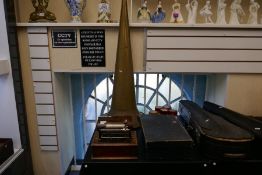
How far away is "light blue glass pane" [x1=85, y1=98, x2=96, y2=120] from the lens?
1.61 meters

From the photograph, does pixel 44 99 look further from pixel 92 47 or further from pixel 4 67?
pixel 92 47

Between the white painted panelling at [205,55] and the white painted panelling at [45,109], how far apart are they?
0.73 meters

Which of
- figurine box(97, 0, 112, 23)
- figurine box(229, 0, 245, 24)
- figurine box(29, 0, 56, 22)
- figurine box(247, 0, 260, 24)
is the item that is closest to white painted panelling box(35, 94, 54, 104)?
figurine box(29, 0, 56, 22)

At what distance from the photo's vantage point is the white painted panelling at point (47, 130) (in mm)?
1385

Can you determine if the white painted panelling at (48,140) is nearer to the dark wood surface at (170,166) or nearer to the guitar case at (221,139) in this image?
the dark wood surface at (170,166)

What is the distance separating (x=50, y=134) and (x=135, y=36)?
0.88 m

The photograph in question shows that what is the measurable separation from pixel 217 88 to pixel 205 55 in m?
0.32

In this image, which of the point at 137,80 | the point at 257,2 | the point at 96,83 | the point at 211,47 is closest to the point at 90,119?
the point at 96,83

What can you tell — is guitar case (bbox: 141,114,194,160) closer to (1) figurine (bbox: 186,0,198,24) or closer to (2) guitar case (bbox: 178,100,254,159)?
(2) guitar case (bbox: 178,100,254,159)

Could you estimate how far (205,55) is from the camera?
125 centimetres

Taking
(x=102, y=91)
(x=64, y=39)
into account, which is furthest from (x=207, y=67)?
(x=64, y=39)

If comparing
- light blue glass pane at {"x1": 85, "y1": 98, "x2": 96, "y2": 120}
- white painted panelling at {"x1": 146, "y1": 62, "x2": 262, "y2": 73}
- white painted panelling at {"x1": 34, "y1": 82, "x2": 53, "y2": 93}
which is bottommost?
light blue glass pane at {"x1": 85, "y1": 98, "x2": 96, "y2": 120}

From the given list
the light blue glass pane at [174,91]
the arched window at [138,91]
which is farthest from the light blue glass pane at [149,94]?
the light blue glass pane at [174,91]

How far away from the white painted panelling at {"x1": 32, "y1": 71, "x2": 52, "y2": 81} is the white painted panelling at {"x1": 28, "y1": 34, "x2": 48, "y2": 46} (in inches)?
7.0
